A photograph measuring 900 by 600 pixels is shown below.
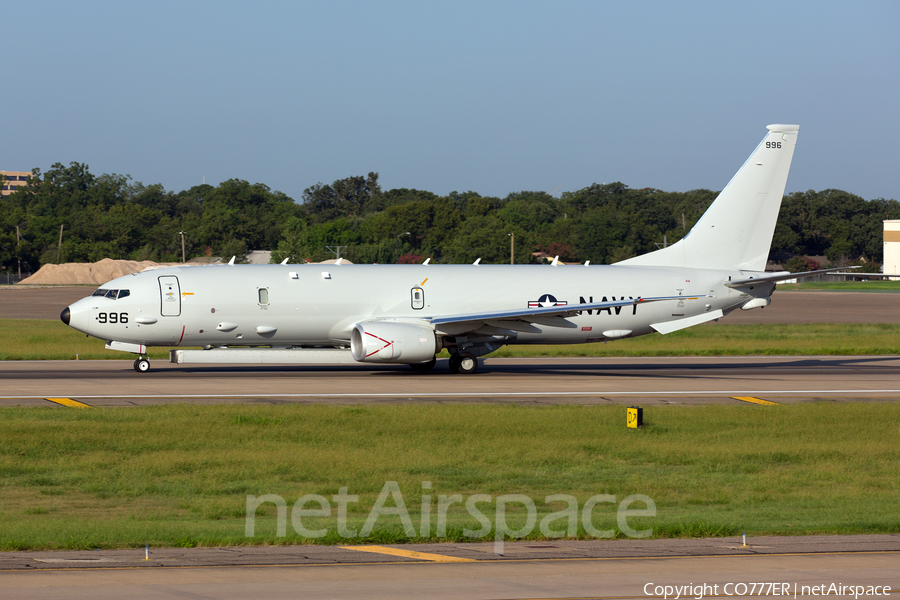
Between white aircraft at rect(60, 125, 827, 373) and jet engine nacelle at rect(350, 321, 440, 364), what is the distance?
0.05 meters

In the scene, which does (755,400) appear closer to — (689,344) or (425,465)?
(425,465)

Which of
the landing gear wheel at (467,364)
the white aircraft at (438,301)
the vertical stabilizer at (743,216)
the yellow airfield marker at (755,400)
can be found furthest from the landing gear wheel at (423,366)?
the yellow airfield marker at (755,400)

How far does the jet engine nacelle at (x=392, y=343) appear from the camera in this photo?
34.2m

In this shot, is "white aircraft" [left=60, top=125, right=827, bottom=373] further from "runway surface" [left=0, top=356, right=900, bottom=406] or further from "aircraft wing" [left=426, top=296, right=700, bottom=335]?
"runway surface" [left=0, top=356, right=900, bottom=406]

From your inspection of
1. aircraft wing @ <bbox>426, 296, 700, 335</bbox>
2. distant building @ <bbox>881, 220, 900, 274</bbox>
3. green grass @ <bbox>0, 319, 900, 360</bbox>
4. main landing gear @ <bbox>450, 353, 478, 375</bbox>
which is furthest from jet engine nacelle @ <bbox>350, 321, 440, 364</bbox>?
distant building @ <bbox>881, 220, 900, 274</bbox>

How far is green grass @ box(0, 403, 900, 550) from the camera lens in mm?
14609

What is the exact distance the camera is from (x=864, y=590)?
34.3 feet

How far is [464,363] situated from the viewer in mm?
37438

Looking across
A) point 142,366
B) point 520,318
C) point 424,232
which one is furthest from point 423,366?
point 424,232

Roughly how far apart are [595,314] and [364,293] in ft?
30.7

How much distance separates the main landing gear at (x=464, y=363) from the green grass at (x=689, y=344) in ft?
25.0

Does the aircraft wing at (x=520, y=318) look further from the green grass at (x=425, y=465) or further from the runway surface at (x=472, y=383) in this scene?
the green grass at (x=425, y=465)

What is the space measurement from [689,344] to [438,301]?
2262 cm

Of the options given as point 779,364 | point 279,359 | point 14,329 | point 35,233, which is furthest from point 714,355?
Answer: point 35,233
